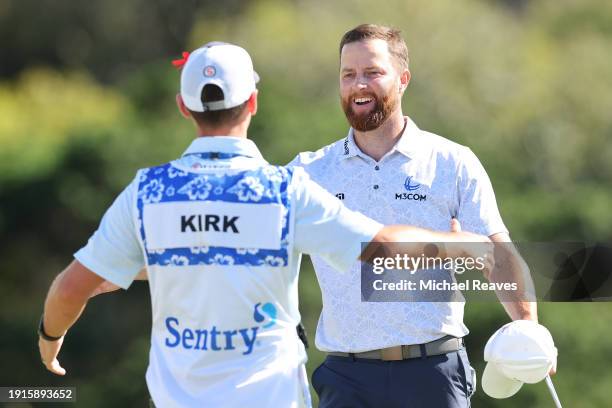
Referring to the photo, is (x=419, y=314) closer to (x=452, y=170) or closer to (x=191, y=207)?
(x=452, y=170)

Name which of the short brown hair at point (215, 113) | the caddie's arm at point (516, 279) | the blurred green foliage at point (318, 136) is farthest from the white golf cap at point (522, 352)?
the blurred green foliage at point (318, 136)

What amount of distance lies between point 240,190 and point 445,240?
73 centimetres

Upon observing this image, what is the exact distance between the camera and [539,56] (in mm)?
25312

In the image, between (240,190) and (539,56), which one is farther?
(539,56)

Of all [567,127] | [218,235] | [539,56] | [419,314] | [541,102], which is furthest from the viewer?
[539,56]

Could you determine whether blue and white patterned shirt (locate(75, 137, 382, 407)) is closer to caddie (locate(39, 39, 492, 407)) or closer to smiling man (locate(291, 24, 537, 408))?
caddie (locate(39, 39, 492, 407))

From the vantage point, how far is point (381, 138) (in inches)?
218

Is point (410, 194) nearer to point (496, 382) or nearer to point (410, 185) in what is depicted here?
point (410, 185)

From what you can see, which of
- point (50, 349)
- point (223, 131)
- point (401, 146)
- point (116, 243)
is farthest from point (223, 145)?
point (401, 146)

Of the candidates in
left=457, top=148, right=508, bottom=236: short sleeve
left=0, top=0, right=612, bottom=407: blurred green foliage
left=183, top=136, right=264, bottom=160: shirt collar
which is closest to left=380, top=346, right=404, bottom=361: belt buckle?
left=457, top=148, right=508, bottom=236: short sleeve

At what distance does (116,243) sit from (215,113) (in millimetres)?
563

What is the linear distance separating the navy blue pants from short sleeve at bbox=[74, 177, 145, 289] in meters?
1.46

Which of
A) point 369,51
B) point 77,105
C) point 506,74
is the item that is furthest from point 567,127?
point 369,51

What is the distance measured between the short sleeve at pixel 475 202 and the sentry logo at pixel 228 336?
139 cm
